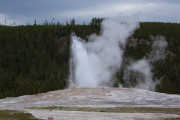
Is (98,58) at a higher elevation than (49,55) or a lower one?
higher

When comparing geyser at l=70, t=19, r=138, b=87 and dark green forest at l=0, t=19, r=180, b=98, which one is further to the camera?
dark green forest at l=0, t=19, r=180, b=98

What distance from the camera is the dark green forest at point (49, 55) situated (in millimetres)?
96188

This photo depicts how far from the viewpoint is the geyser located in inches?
2793

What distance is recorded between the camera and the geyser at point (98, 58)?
7094 cm

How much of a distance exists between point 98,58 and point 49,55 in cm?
3565

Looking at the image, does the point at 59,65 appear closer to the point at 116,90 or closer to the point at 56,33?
the point at 56,33

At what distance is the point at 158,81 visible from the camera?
103188mm

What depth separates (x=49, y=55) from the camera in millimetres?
122500

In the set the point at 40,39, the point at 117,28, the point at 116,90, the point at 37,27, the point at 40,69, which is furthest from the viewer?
the point at 37,27

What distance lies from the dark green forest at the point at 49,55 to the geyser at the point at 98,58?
432 cm

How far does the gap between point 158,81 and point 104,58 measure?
64.7 ft

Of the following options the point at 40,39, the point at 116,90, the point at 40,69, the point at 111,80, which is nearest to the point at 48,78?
the point at 40,69

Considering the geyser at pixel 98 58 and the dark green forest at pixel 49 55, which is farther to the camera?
the dark green forest at pixel 49 55

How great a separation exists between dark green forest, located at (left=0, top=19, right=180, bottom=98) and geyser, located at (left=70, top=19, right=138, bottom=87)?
432 centimetres
